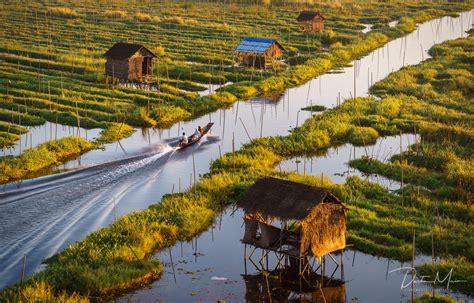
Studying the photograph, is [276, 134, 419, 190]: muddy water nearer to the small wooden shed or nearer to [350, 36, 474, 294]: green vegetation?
[350, 36, 474, 294]: green vegetation

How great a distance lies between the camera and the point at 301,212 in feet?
64.4

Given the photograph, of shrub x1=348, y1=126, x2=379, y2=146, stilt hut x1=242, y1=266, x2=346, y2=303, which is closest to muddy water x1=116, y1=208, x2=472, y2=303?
stilt hut x1=242, y1=266, x2=346, y2=303

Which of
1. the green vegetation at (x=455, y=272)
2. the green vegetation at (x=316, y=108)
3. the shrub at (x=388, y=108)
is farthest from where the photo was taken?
the green vegetation at (x=316, y=108)

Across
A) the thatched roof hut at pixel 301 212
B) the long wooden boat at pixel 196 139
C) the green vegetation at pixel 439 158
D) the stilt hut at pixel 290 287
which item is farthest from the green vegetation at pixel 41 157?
the green vegetation at pixel 439 158

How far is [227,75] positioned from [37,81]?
14.1 m

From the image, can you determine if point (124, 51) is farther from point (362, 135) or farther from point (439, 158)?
point (439, 158)

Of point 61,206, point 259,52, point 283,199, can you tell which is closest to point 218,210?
point 61,206

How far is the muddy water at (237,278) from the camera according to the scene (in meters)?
19.7

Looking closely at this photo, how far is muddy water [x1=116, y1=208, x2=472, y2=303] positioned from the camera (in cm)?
1973

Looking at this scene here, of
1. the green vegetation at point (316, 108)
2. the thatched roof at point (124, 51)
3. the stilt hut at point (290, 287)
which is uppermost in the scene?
the thatched roof at point (124, 51)

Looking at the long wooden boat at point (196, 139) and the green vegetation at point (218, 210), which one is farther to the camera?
the long wooden boat at point (196, 139)

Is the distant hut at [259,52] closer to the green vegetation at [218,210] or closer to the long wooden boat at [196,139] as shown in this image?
the long wooden boat at [196,139]

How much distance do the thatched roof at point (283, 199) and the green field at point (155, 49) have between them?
16.6m

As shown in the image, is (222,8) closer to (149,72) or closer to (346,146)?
(149,72)
